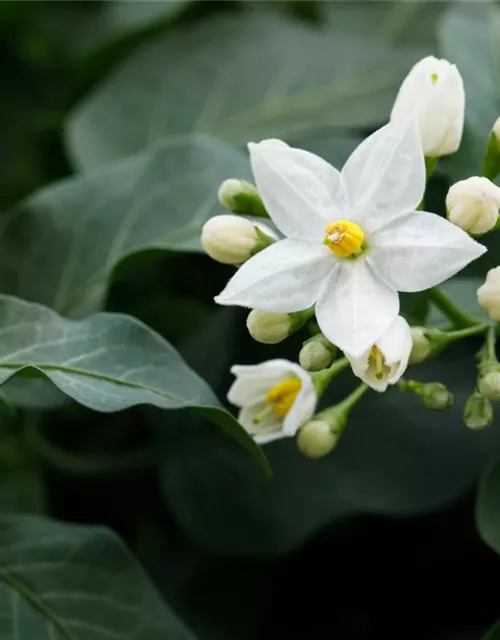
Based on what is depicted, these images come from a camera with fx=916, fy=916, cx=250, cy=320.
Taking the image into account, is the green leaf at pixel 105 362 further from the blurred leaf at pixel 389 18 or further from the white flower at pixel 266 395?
the blurred leaf at pixel 389 18

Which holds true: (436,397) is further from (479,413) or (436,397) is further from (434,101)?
(434,101)

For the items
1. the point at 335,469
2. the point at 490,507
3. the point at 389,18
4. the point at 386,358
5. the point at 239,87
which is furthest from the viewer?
the point at 389,18

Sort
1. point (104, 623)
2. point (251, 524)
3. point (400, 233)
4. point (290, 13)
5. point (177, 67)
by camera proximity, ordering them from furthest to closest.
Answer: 1. point (290, 13)
2. point (177, 67)
3. point (251, 524)
4. point (104, 623)
5. point (400, 233)

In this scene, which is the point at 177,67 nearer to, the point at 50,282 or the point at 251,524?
the point at 50,282

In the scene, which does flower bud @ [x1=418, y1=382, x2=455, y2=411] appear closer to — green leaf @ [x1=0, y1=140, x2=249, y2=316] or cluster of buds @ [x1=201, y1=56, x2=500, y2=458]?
cluster of buds @ [x1=201, y1=56, x2=500, y2=458]

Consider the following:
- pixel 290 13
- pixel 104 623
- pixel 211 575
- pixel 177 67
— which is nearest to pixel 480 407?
pixel 104 623

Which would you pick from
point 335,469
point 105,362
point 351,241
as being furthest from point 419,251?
point 335,469
